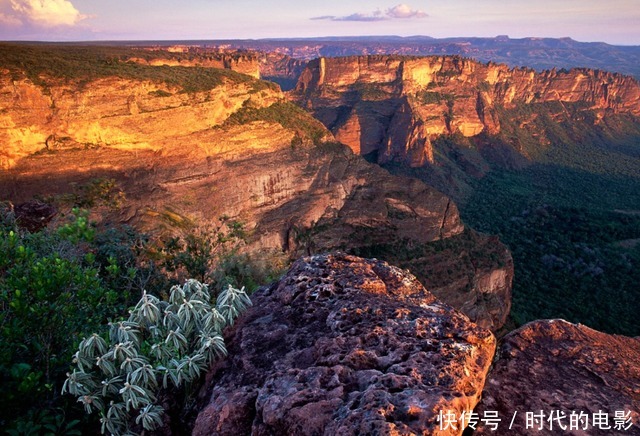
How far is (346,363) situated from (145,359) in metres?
2.50

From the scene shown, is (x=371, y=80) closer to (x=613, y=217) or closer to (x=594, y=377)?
(x=613, y=217)

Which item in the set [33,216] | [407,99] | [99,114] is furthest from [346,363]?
[407,99]

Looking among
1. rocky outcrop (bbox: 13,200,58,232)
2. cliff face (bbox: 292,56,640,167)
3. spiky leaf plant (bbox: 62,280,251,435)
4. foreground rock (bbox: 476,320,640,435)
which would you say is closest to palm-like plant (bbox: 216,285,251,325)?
spiky leaf plant (bbox: 62,280,251,435)

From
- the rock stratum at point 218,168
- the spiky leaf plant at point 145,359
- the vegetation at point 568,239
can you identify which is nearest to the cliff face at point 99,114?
the rock stratum at point 218,168

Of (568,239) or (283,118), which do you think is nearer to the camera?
(283,118)

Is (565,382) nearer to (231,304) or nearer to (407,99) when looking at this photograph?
(231,304)

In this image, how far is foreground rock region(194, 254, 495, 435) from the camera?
388 cm

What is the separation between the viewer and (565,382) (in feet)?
16.2

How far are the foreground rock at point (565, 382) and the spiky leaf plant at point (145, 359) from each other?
3431 millimetres

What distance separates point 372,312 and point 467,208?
67.8m

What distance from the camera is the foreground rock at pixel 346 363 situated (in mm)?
3885

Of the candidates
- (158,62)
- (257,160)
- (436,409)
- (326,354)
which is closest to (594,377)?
(436,409)

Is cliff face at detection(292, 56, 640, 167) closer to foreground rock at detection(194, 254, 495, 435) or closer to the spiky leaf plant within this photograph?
foreground rock at detection(194, 254, 495, 435)


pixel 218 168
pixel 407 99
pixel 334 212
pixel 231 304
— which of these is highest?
pixel 231 304
